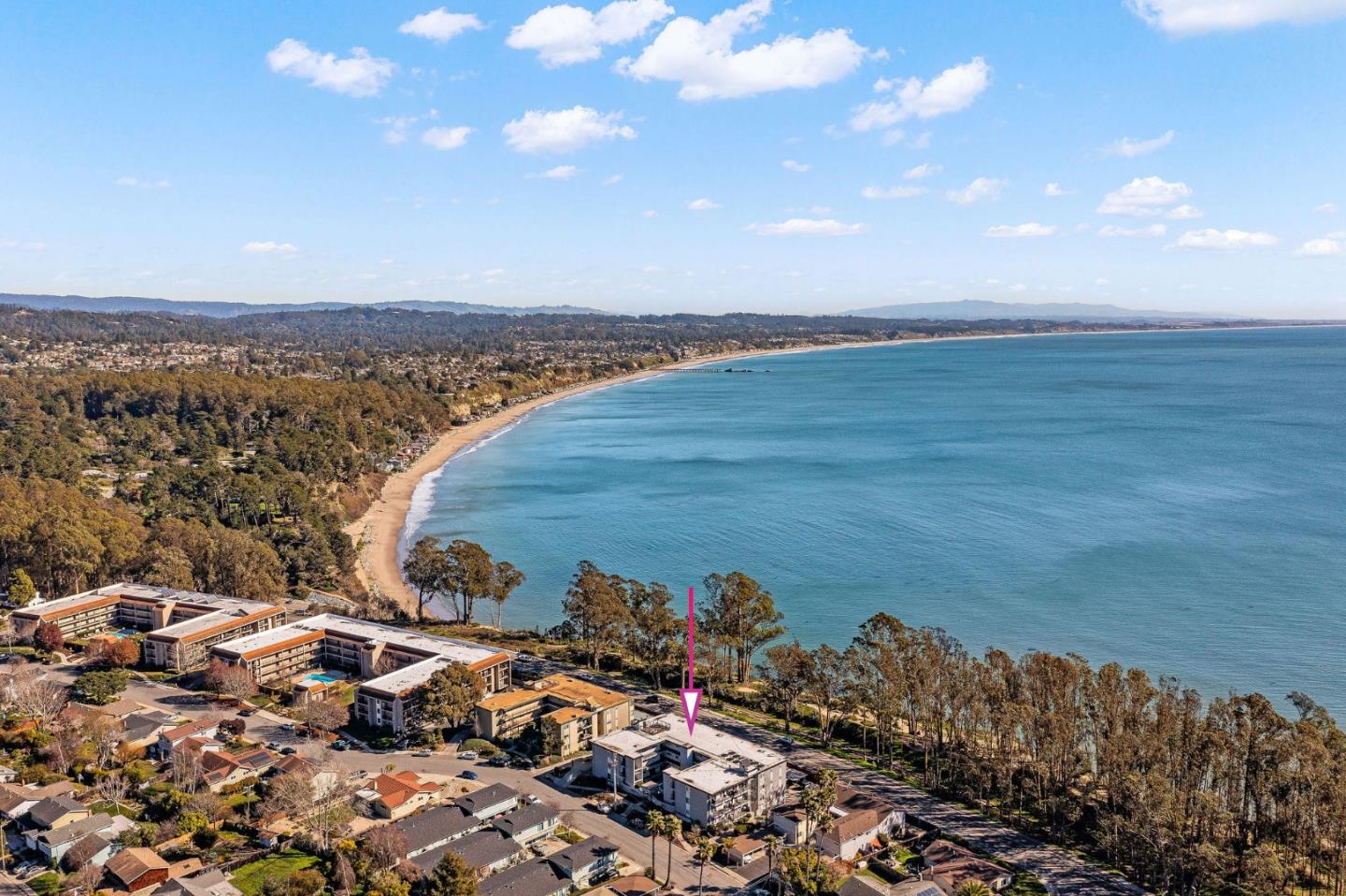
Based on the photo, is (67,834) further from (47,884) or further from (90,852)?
(47,884)

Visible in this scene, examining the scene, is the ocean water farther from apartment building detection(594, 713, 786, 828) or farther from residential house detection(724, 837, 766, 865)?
residential house detection(724, 837, 766, 865)

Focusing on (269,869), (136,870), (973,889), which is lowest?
(269,869)

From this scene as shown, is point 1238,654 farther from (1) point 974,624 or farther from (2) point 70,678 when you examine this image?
(2) point 70,678

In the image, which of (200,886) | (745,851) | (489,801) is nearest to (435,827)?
(489,801)

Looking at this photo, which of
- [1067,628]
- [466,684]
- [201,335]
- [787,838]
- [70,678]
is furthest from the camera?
[201,335]

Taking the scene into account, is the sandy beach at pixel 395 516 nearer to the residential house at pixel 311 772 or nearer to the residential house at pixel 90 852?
the residential house at pixel 311 772

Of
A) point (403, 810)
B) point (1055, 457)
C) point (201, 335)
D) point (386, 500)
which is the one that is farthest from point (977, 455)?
point (201, 335)
